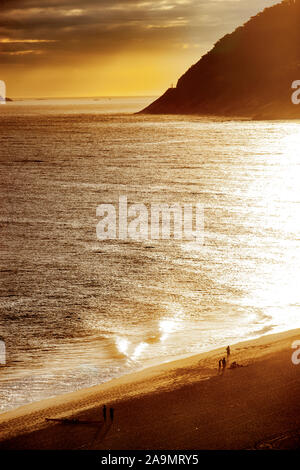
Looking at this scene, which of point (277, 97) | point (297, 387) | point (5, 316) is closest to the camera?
point (297, 387)

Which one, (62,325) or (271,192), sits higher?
(271,192)

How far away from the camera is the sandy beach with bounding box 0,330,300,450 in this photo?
11953mm

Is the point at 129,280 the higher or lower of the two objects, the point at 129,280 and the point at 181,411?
the higher

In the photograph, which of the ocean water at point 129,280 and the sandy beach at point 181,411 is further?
the ocean water at point 129,280

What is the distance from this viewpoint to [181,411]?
13227 mm

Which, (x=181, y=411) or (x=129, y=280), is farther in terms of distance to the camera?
(x=129, y=280)

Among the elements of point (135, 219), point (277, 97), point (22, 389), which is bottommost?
point (22, 389)

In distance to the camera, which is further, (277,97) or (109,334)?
(277,97)

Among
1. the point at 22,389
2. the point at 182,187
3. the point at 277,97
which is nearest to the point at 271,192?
the point at 182,187

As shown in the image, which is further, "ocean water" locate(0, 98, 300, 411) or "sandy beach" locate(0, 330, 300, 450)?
"ocean water" locate(0, 98, 300, 411)

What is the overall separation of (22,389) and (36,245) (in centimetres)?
1633

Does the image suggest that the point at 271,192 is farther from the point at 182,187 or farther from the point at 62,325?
the point at 62,325

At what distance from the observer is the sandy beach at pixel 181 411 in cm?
1195

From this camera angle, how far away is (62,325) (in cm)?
2088
